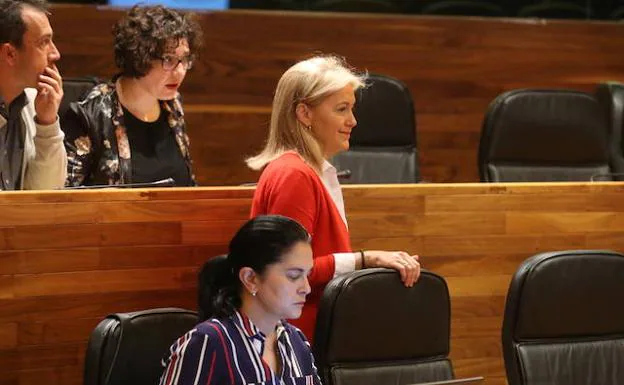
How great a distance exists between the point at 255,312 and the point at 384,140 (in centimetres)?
166

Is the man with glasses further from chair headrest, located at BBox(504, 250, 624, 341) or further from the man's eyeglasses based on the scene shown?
chair headrest, located at BBox(504, 250, 624, 341)

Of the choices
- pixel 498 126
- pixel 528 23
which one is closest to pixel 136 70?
pixel 498 126

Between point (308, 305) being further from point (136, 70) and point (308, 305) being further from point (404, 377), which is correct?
point (136, 70)

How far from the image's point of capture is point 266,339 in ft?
5.99

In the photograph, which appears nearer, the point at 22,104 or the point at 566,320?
the point at 566,320

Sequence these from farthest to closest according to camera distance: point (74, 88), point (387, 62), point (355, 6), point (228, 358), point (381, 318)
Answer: point (355, 6), point (387, 62), point (74, 88), point (381, 318), point (228, 358)

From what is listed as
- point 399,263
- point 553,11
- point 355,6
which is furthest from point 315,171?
point 553,11

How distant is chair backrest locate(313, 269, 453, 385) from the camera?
2.01 meters

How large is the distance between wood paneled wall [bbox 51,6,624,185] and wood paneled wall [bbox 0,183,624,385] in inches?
49.4

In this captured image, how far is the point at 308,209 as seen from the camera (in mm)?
2074

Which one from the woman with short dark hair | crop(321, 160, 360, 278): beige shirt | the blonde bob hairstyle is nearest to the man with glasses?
the woman with short dark hair

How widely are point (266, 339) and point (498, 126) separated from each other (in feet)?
5.56

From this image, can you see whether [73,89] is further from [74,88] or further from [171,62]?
[171,62]

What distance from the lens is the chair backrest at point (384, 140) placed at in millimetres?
3365
